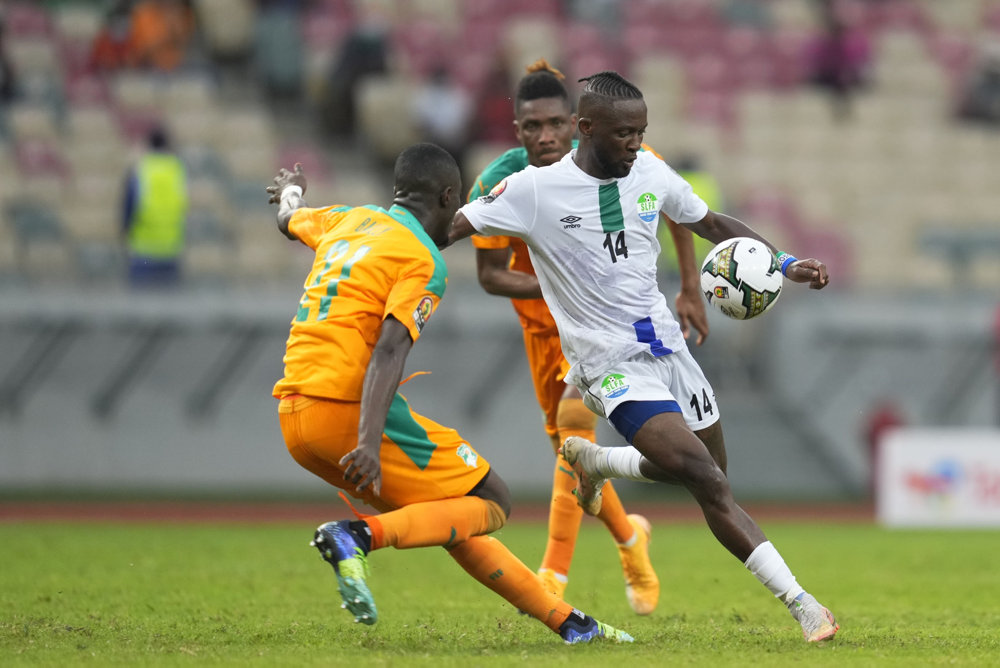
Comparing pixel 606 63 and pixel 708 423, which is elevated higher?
pixel 606 63

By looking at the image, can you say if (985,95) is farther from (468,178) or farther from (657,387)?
(657,387)

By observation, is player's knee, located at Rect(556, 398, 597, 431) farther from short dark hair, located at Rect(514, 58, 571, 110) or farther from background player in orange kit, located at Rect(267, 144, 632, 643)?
short dark hair, located at Rect(514, 58, 571, 110)

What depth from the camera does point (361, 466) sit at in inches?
210

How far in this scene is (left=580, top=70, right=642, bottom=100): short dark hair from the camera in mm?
6113

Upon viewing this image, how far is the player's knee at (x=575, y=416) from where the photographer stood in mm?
7461

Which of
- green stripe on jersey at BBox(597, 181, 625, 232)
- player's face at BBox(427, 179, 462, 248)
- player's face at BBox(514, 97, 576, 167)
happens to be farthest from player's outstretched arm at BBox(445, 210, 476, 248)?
player's face at BBox(514, 97, 576, 167)

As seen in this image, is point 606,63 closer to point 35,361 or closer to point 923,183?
point 923,183

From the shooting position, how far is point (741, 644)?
609 cm

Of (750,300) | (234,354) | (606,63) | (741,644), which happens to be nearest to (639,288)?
(750,300)

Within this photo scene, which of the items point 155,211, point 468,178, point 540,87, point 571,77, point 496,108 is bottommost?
point 155,211

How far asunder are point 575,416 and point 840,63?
1448 cm

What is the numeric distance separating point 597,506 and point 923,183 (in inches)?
555

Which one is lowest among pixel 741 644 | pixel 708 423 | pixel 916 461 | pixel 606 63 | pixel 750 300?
pixel 916 461

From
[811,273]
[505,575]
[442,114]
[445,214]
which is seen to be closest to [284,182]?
[445,214]
